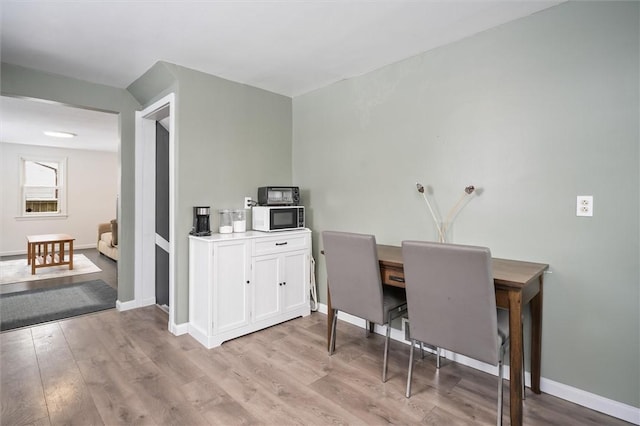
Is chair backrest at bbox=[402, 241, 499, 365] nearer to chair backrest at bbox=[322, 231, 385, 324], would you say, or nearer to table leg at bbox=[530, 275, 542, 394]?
chair backrest at bbox=[322, 231, 385, 324]

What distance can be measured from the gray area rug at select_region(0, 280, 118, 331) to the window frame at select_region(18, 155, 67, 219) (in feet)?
12.2

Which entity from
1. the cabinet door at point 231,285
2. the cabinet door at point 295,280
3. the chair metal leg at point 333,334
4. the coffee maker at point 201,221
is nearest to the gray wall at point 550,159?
the chair metal leg at point 333,334

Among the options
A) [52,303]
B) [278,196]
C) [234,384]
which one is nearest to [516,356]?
[234,384]

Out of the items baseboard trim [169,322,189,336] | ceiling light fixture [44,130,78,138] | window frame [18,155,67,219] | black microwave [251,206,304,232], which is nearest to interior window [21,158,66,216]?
window frame [18,155,67,219]

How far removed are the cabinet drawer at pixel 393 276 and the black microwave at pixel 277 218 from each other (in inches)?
48.5

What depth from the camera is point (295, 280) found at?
10.4 ft

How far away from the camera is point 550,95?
1.97 metres

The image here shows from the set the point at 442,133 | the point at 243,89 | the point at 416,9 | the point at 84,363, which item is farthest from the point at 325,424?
the point at 243,89

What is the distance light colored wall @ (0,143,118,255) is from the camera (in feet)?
21.3

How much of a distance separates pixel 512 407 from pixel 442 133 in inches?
69.7

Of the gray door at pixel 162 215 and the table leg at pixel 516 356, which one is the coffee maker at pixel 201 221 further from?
the table leg at pixel 516 356

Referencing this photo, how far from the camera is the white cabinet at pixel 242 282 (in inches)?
103

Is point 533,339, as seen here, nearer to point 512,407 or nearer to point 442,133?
point 512,407

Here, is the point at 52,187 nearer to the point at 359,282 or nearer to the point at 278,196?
the point at 278,196
